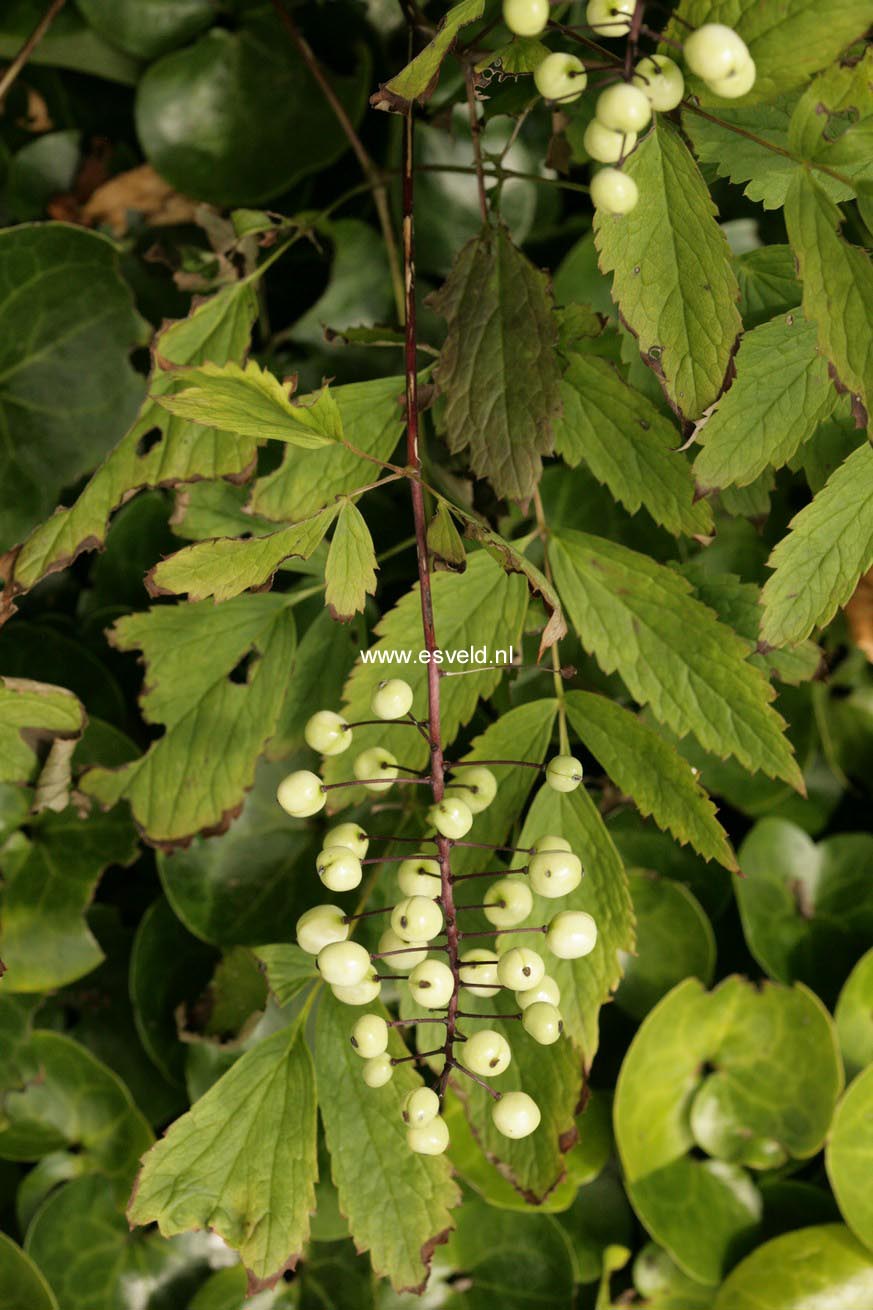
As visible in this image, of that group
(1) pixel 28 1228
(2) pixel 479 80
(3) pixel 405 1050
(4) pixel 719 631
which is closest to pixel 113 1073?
(1) pixel 28 1228

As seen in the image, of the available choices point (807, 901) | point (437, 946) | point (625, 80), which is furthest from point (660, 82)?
point (807, 901)

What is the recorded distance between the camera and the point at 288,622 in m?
0.64

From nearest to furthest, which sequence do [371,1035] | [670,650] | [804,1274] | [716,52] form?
[716,52] < [371,1035] < [670,650] < [804,1274]

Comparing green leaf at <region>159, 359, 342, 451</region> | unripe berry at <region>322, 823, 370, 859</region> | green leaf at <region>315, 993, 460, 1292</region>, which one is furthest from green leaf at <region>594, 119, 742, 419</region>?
green leaf at <region>315, 993, 460, 1292</region>

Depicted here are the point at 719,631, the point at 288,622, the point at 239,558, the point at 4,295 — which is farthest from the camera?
the point at 4,295

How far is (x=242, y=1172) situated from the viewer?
503mm

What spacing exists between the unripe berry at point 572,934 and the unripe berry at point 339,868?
0.10 metres

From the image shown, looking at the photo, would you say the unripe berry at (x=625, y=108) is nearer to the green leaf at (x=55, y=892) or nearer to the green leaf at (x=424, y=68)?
the green leaf at (x=424, y=68)

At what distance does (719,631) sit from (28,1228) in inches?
28.0

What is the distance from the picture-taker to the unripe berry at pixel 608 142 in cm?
37

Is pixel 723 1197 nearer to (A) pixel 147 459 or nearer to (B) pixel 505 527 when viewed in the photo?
(B) pixel 505 527

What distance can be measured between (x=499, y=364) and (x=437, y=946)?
0.92ft

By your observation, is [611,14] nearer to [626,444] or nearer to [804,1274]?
[626,444]

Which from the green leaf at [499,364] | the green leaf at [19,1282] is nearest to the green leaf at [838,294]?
the green leaf at [499,364]
